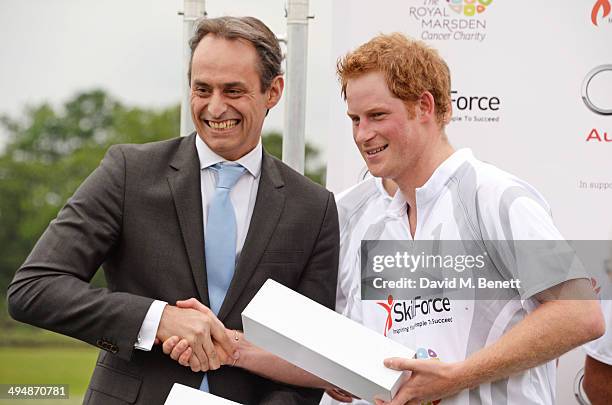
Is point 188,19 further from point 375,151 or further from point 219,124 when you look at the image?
point 375,151

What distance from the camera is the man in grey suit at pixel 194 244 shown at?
2.17 metres

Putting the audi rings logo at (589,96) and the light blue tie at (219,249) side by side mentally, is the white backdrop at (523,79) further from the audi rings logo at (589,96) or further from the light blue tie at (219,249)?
the light blue tie at (219,249)

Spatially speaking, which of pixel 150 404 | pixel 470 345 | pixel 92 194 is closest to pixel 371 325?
pixel 470 345

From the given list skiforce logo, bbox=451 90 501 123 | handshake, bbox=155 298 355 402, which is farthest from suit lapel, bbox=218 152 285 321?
skiforce logo, bbox=451 90 501 123

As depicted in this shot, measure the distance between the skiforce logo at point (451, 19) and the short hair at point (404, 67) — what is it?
973 millimetres

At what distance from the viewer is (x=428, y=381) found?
2.13 metres

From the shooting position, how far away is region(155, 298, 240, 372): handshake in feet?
6.98

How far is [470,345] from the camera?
2.29 metres

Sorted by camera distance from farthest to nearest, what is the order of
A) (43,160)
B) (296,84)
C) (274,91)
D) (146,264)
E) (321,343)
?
(43,160) → (296,84) → (274,91) → (146,264) → (321,343)

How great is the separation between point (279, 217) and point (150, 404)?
60cm

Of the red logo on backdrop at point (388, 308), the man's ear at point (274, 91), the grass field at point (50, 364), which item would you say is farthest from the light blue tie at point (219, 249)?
the grass field at point (50, 364)

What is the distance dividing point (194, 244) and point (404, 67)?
75 cm

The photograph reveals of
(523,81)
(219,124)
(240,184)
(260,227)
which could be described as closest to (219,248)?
(260,227)

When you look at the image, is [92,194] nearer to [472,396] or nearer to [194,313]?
[194,313]
